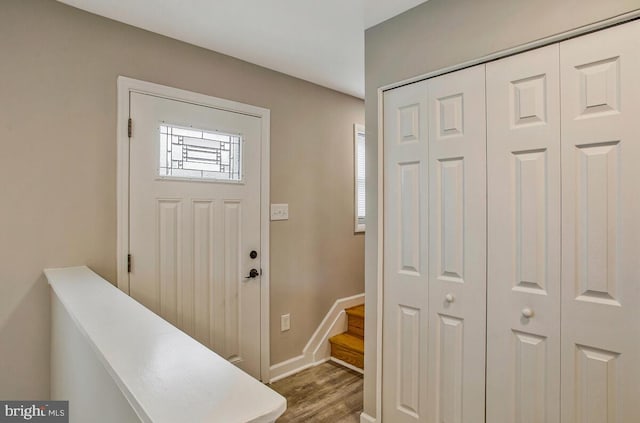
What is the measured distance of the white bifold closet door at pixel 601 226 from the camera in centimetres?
122

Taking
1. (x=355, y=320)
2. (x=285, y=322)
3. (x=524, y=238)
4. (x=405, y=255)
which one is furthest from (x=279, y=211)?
(x=524, y=238)

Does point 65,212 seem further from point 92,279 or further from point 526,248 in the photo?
point 526,248

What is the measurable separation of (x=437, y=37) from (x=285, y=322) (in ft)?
7.30

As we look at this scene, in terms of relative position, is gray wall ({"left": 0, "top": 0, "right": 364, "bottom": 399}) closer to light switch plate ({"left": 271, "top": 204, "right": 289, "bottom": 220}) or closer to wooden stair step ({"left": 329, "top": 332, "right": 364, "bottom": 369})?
light switch plate ({"left": 271, "top": 204, "right": 289, "bottom": 220})

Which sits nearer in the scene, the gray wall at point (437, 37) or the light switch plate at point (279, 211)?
the gray wall at point (437, 37)

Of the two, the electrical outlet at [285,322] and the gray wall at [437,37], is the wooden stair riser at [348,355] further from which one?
the gray wall at [437,37]

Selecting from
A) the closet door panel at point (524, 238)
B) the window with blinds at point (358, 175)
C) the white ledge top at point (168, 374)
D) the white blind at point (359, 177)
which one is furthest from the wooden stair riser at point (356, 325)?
the white ledge top at point (168, 374)

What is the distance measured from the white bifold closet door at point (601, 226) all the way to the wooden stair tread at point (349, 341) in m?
1.68

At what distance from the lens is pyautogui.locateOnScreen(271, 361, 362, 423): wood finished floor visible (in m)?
2.21

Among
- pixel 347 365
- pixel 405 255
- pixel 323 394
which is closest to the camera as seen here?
pixel 405 255

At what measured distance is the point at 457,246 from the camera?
168 centimetres

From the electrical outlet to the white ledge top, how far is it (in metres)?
1.69

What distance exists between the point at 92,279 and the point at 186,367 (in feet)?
3.75

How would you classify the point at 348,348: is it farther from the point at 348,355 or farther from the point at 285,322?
the point at 285,322
